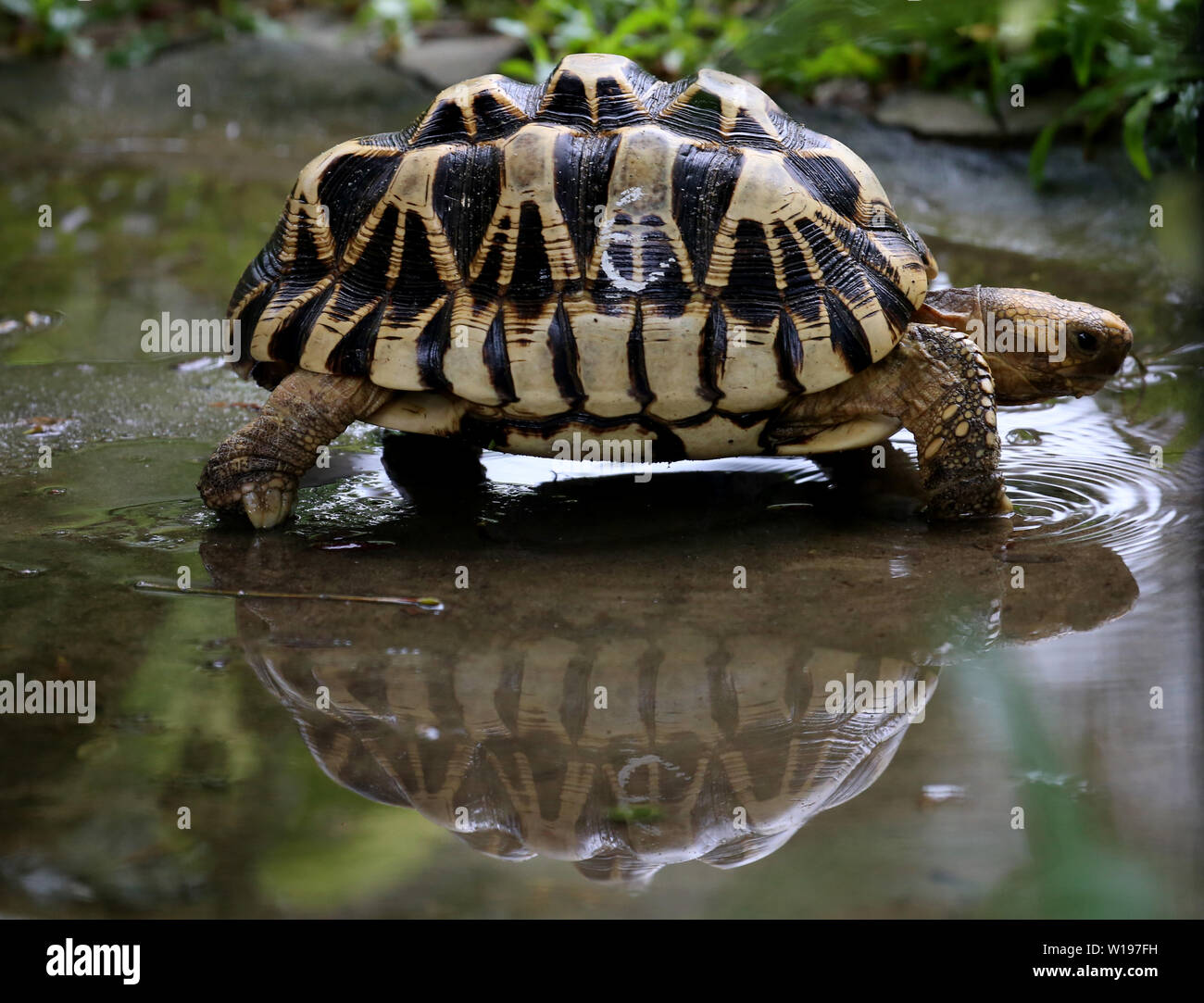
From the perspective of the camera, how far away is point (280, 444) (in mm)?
4094

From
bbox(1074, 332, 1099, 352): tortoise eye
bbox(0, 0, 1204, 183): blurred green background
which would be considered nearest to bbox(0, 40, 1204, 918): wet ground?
bbox(1074, 332, 1099, 352): tortoise eye

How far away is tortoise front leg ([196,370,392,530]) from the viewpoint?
407 cm

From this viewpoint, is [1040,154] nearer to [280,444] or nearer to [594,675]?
[280,444]

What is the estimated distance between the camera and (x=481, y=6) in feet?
41.0

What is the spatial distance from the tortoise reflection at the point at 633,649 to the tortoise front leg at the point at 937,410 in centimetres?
16

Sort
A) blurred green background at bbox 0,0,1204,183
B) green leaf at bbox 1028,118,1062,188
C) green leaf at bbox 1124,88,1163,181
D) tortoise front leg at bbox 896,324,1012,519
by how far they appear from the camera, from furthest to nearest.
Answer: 1. green leaf at bbox 1028,118,1062,188
2. green leaf at bbox 1124,88,1163,181
3. blurred green background at bbox 0,0,1204,183
4. tortoise front leg at bbox 896,324,1012,519

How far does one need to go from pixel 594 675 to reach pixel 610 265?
4.39 feet

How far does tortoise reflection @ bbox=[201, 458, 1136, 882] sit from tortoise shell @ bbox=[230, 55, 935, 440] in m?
0.45

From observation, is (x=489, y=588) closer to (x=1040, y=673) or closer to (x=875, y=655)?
(x=875, y=655)

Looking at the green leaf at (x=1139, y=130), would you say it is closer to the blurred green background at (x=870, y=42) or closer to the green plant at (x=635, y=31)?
the blurred green background at (x=870, y=42)

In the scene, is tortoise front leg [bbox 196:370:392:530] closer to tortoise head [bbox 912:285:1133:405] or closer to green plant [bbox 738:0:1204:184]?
tortoise head [bbox 912:285:1133:405]

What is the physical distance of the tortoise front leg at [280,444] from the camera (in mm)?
4066

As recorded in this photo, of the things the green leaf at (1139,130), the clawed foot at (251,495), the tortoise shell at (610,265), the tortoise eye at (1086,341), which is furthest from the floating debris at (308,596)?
the green leaf at (1139,130)
